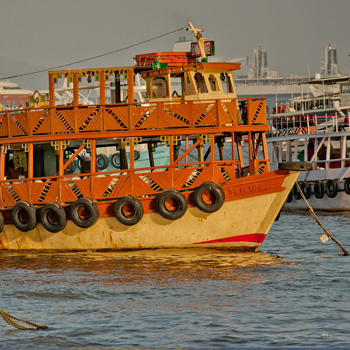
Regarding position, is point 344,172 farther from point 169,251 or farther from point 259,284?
point 259,284

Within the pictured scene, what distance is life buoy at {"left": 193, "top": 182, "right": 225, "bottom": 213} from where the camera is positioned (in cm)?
1595

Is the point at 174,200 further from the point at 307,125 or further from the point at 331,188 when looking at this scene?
the point at 307,125

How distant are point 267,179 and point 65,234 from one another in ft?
17.4

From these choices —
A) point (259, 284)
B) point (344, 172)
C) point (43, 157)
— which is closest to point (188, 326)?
point (259, 284)

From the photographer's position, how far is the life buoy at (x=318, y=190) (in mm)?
30922

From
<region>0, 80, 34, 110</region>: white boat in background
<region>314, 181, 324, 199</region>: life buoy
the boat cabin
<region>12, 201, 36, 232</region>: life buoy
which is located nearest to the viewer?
the boat cabin

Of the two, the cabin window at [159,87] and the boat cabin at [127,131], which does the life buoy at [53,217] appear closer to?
the boat cabin at [127,131]

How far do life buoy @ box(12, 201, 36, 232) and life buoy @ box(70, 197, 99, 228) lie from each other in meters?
1.06

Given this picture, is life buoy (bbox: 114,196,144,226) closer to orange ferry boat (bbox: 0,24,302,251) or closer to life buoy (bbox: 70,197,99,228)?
orange ferry boat (bbox: 0,24,302,251)

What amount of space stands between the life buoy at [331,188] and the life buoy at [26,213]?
17189mm

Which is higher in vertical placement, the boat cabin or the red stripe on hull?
the boat cabin

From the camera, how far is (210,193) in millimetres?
16125

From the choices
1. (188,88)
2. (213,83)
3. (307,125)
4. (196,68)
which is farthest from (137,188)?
(307,125)

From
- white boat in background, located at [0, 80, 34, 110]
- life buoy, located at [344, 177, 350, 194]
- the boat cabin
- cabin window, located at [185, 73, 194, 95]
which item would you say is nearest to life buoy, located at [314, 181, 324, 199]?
life buoy, located at [344, 177, 350, 194]
